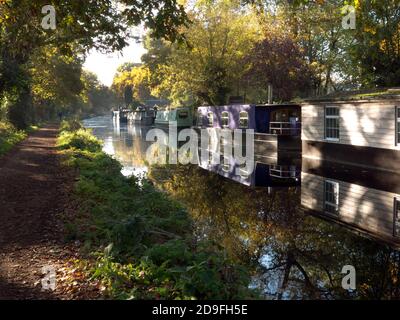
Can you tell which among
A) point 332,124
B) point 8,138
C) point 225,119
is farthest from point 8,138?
point 332,124

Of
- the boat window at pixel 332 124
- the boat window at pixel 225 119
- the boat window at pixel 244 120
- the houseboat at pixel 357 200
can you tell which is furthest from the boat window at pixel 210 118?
the houseboat at pixel 357 200

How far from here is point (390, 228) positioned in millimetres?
10422

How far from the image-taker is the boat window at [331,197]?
1283 centimetres

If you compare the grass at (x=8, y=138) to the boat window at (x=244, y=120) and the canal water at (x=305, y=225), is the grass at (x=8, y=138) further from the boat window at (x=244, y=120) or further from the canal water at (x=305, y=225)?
the boat window at (x=244, y=120)

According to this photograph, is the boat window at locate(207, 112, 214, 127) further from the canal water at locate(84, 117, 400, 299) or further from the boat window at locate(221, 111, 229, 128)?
the canal water at locate(84, 117, 400, 299)

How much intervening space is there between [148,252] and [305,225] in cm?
557

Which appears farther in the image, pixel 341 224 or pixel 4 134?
pixel 4 134

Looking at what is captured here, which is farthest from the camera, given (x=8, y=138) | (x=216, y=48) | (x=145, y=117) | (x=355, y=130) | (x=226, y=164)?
(x=145, y=117)

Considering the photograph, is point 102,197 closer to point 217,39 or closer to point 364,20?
point 364,20

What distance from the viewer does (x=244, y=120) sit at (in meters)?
29.0

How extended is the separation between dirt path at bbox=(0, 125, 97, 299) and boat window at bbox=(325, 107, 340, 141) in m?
13.6

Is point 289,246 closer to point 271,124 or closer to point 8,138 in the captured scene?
point 271,124

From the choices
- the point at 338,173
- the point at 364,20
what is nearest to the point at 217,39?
the point at 338,173

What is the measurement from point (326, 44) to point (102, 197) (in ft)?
118
